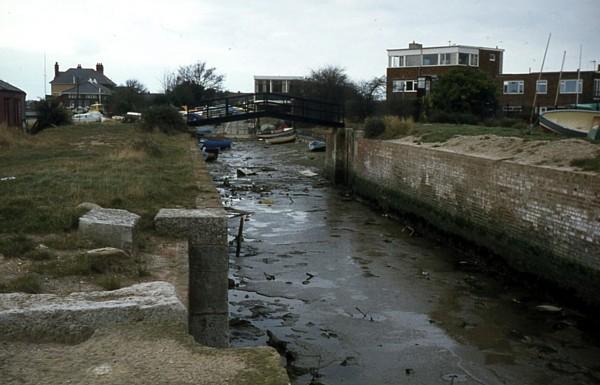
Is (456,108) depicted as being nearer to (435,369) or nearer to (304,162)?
(304,162)

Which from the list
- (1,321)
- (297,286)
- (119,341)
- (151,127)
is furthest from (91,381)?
(151,127)

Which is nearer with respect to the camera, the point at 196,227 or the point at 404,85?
the point at 196,227

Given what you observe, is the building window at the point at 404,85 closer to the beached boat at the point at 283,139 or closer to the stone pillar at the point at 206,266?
the beached boat at the point at 283,139

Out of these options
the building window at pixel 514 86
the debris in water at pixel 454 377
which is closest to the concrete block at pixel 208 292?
the debris in water at pixel 454 377

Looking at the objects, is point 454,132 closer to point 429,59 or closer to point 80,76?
point 429,59

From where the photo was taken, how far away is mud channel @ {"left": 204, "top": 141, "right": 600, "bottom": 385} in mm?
9320

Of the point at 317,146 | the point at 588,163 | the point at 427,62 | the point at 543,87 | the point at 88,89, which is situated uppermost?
the point at 427,62

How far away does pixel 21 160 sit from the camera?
17156mm

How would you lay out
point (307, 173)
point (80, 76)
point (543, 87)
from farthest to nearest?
point (80, 76), point (543, 87), point (307, 173)

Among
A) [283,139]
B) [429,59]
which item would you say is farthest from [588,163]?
[429,59]

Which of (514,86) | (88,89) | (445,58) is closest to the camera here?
(514,86)

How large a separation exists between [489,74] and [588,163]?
37.6 metres

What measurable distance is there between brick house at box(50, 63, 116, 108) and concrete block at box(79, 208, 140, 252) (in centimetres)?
7752

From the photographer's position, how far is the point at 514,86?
50.1m
